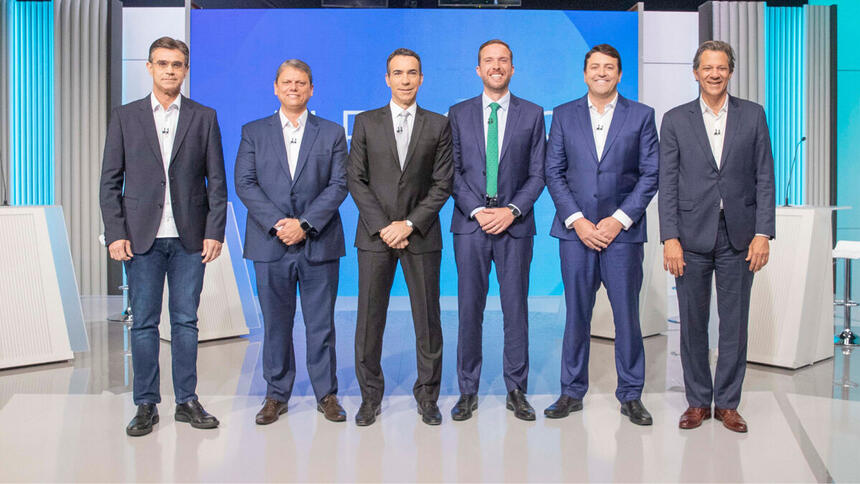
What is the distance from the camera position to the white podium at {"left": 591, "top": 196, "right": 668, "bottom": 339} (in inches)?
220

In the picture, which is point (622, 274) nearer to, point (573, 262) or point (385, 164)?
point (573, 262)

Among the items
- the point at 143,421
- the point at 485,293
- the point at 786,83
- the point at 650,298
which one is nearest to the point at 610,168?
the point at 485,293

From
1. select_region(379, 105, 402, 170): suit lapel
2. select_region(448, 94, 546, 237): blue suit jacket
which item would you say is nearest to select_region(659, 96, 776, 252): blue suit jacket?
select_region(448, 94, 546, 237): blue suit jacket

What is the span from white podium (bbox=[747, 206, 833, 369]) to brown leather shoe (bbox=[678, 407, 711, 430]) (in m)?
1.46

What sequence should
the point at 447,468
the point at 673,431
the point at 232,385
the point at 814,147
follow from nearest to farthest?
1. the point at 447,468
2. the point at 673,431
3. the point at 232,385
4. the point at 814,147

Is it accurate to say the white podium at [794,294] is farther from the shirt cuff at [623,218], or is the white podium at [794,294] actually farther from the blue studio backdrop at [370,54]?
the blue studio backdrop at [370,54]

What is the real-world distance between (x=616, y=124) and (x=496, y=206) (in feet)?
2.22

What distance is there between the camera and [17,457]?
2.96 meters

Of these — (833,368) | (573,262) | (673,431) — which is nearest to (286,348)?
(573,262)

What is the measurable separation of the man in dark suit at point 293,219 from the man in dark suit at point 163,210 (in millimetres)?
187

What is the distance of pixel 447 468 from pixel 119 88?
6658 millimetres

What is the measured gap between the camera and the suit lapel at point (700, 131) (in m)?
3.32

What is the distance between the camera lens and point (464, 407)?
3475 mm

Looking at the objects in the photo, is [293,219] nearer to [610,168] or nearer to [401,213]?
[401,213]
